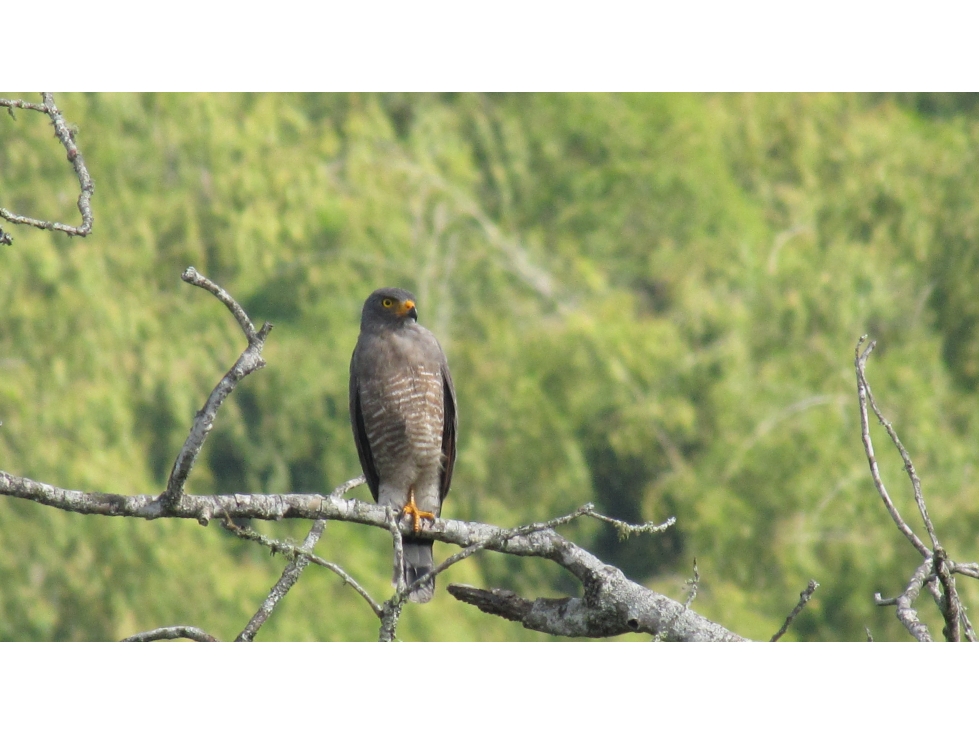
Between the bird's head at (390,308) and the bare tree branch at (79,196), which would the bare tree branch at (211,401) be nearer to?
the bare tree branch at (79,196)

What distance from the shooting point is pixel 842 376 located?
9.94 metres

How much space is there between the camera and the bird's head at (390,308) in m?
3.99

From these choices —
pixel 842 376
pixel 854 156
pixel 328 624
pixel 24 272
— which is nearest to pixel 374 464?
pixel 328 624

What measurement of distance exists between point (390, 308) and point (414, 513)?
78 centimetres

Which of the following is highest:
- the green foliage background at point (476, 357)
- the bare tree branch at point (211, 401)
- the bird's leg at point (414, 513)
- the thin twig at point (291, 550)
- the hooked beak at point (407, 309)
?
the green foliage background at point (476, 357)

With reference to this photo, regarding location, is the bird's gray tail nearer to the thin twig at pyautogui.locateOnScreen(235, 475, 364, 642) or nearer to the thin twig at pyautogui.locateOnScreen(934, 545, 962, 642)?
the thin twig at pyautogui.locateOnScreen(235, 475, 364, 642)

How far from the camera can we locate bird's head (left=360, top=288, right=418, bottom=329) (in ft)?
13.1

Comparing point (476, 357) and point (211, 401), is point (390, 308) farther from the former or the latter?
point (476, 357)

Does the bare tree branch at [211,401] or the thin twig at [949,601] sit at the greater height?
the bare tree branch at [211,401]

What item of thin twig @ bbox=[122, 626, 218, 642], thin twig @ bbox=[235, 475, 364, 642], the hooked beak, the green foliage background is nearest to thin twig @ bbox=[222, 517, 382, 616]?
thin twig @ bbox=[235, 475, 364, 642]

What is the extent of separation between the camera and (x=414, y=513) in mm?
3650

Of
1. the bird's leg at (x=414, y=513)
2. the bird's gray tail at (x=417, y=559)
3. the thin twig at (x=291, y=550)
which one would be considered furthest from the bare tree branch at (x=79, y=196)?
the bird's gray tail at (x=417, y=559)

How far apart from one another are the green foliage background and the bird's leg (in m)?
5.17

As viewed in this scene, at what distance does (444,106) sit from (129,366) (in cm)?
494
